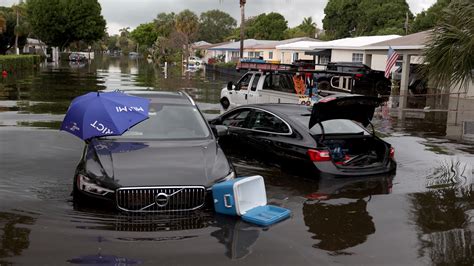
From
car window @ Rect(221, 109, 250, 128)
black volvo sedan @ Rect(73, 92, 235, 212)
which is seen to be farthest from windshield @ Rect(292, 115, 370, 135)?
black volvo sedan @ Rect(73, 92, 235, 212)

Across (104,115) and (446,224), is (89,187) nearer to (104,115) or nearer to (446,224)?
(104,115)

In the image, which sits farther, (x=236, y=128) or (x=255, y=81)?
(x=255, y=81)

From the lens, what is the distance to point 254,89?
617 inches

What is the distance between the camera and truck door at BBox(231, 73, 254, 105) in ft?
52.6

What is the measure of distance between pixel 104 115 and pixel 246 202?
2222mm

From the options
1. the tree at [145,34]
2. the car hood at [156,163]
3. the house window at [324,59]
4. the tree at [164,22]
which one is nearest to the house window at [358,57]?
the house window at [324,59]

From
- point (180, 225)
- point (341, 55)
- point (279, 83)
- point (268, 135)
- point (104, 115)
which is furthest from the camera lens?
point (341, 55)

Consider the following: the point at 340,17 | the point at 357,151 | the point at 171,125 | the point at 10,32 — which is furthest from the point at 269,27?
the point at 171,125

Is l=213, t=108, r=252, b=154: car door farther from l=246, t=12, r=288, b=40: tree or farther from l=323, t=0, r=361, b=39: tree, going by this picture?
l=246, t=12, r=288, b=40: tree

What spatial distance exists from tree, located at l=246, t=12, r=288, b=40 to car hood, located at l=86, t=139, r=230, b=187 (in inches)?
3698

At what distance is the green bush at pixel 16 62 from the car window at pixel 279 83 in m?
24.8

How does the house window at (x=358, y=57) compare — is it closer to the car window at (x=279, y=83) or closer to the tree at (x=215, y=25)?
the car window at (x=279, y=83)

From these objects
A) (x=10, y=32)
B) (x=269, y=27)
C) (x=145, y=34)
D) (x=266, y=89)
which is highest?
(x=145, y=34)

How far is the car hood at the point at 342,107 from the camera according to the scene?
293 inches
